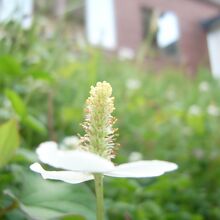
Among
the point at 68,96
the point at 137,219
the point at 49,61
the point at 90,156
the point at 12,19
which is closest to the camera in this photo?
the point at 90,156

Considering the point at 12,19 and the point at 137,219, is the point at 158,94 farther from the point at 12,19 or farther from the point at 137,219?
the point at 137,219

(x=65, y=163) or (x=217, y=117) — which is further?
(x=217, y=117)

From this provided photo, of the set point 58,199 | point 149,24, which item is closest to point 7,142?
point 58,199

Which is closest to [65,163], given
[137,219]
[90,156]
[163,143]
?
[90,156]

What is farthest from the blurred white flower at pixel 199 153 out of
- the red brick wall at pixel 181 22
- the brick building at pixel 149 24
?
the red brick wall at pixel 181 22

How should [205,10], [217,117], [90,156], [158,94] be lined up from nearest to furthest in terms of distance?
[90,156], [217,117], [158,94], [205,10]

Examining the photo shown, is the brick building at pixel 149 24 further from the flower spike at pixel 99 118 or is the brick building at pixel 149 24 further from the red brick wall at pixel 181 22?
the flower spike at pixel 99 118
